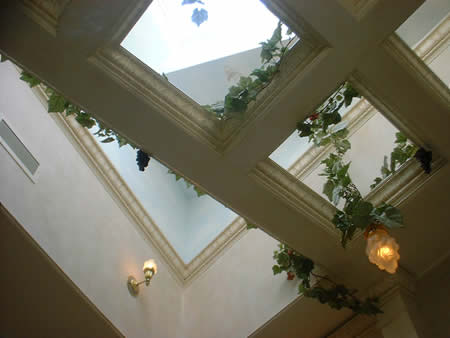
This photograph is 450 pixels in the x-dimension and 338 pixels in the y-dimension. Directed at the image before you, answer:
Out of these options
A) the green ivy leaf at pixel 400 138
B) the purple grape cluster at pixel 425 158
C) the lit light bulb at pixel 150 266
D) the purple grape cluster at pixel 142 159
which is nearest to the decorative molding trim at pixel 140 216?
the lit light bulb at pixel 150 266

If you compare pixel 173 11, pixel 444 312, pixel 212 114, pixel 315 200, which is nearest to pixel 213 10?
pixel 173 11

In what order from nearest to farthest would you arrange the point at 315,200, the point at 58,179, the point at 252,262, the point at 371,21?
the point at 371,21 → the point at 315,200 → the point at 58,179 → the point at 252,262

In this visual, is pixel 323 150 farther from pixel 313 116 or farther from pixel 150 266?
pixel 150 266

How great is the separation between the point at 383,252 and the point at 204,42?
2257mm

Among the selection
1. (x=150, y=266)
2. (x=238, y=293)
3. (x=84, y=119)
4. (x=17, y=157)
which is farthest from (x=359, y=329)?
(x=17, y=157)

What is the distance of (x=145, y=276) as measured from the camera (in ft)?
18.6

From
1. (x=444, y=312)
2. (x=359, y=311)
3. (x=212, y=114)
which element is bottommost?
(x=444, y=312)

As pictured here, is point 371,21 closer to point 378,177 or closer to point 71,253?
point 378,177

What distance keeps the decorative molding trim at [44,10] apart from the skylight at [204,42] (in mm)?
519

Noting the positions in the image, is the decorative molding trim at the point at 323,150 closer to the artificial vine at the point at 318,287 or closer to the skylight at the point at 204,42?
the artificial vine at the point at 318,287

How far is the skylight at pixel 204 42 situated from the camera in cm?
364

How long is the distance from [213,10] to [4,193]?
7.48ft

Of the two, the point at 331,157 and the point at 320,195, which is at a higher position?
the point at 331,157

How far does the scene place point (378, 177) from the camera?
4746 millimetres
